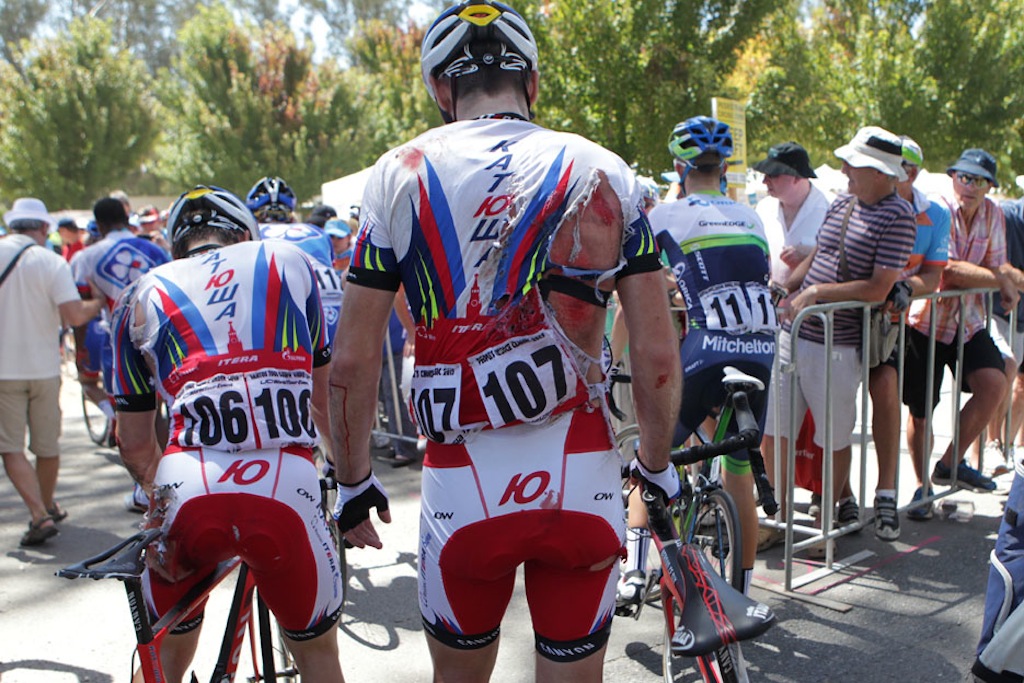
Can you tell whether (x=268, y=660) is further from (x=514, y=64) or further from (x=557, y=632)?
(x=514, y=64)

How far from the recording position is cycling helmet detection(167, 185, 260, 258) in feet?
10.3

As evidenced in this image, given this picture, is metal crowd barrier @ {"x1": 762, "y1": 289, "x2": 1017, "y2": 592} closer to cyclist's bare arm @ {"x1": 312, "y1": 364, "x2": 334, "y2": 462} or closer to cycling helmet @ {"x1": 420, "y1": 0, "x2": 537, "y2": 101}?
cyclist's bare arm @ {"x1": 312, "y1": 364, "x2": 334, "y2": 462}

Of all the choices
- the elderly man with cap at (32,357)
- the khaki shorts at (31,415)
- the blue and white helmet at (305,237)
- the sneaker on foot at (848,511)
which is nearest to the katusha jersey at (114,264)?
the elderly man with cap at (32,357)

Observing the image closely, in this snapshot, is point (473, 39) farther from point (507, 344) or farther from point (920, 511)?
point (920, 511)

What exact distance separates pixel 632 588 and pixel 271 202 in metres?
4.07

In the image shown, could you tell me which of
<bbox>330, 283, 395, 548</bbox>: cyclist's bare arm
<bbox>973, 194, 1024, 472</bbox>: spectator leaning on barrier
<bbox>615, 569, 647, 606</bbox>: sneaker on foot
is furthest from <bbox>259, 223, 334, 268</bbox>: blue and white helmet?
<bbox>973, 194, 1024, 472</bbox>: spectator leaning on barrier

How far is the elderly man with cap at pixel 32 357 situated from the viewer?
6.09 meters

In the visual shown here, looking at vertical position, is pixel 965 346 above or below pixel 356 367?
below

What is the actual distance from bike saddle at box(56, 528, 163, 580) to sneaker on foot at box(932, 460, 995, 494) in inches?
195

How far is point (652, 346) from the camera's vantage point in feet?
7.02

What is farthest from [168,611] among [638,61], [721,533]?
[638,61]

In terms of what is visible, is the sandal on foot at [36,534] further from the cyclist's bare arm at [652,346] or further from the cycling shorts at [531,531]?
the cyclist's bare arm at [652,346]

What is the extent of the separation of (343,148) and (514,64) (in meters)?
28.6

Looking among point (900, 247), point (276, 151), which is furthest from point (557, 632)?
point (276, 151)
